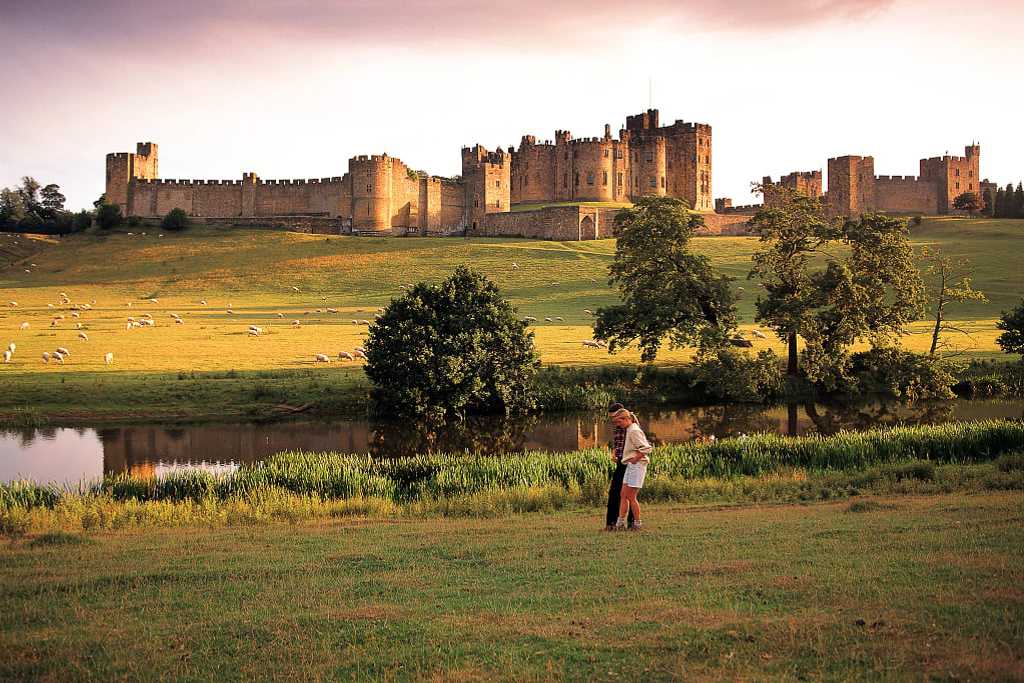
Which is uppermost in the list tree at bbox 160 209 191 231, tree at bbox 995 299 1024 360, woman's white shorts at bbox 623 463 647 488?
tree at bbox 160 209 191 231

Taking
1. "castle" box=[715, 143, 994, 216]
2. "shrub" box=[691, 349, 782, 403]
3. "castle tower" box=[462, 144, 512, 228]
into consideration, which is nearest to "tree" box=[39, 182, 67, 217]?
"castle tower" box=[462, 144, 512, 228]

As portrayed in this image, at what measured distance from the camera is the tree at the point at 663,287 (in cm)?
3206

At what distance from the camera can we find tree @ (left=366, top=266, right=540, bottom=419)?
2794 cm

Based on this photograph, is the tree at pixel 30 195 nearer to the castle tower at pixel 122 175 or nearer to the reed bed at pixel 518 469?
the castle tower at pixel 122 175

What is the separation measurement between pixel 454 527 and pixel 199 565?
3749 mm

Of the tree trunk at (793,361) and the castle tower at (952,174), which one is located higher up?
the castle tower at (952,174)

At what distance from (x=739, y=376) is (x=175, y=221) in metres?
68.0

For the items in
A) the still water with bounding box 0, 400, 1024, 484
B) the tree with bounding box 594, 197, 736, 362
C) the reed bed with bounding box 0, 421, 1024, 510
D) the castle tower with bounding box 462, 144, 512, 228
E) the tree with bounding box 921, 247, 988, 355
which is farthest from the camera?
the castle tower with bounding box 462, 144, 512, 228

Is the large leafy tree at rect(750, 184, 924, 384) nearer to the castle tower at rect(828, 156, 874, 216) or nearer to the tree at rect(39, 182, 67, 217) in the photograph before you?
the castle tower at rect(828, 156, 874, 216)

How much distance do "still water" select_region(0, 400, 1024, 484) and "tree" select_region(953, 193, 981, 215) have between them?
73.0 meters

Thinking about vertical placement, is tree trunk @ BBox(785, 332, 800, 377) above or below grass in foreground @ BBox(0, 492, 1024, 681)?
above

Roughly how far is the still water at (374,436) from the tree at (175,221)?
63749 mm

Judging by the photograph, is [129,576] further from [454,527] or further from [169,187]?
[169,187]

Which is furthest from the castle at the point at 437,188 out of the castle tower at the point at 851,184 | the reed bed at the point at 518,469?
the reed bed at the point at 518,469
